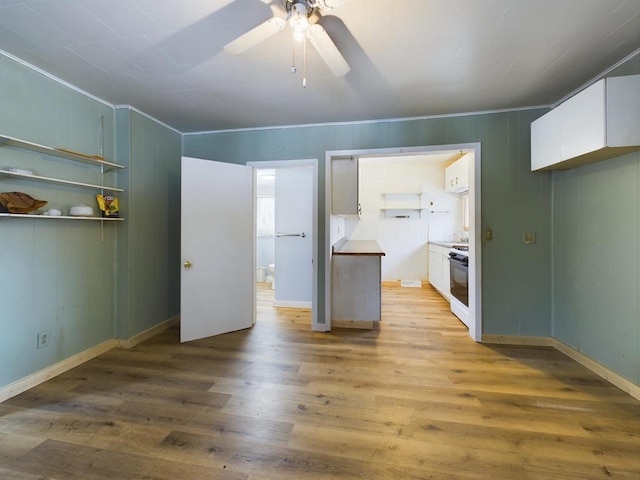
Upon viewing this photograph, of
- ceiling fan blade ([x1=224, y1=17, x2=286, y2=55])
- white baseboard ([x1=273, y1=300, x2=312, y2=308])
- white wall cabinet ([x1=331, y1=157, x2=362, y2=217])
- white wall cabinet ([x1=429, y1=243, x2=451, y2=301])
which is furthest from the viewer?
white wall cabinet ([x1=429, y1=243, x2=451, y2=301])

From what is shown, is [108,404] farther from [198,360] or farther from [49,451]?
[198,360]

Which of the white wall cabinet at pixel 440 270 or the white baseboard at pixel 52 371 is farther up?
the white wall cabinet at pixel 440 270

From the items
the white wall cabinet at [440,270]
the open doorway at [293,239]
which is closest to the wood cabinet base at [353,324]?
the open doorway at [293,239]

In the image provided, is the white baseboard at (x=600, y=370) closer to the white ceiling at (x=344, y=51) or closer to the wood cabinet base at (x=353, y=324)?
the wood cabinet base at (x=353, y=324)

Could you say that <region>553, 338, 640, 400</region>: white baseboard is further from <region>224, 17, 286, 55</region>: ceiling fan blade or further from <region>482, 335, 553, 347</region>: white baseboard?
<region>224, 17, 286, 55</region>: ceiling fan blade

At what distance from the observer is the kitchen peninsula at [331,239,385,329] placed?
123 inches

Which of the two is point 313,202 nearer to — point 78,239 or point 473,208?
point 473,208

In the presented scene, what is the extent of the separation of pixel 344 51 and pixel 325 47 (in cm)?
52

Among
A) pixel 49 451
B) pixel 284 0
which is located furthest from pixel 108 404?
pixel 284 0

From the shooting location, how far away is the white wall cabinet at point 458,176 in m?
4.39

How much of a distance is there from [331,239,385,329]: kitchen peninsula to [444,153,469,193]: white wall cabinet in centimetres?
244

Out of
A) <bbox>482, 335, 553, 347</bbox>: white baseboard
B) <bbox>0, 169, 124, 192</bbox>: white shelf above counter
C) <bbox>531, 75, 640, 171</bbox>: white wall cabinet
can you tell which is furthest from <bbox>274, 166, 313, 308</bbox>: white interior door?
<bbox>531, 75, 640, 171</bbox>: white wall cabinet

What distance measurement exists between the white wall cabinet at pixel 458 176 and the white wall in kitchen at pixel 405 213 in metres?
0.25

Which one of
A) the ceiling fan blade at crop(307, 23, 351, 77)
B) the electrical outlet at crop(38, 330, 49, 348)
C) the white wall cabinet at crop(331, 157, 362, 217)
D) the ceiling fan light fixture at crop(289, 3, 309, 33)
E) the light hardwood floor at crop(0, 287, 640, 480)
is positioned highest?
the ceiling fan light fixture at crop(289, 3, 309, 33)
